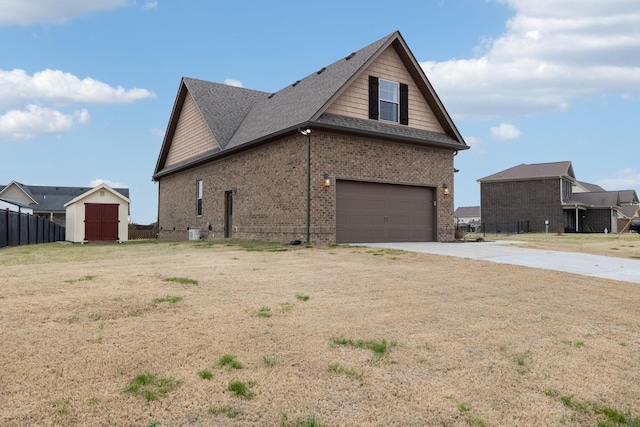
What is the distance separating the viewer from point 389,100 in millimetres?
18844

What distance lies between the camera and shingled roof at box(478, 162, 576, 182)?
44.4 metres

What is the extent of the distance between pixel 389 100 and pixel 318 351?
15529mm

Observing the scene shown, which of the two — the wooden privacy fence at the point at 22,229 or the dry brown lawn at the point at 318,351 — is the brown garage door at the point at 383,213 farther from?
the wooden privacy fence at the point at 22,229

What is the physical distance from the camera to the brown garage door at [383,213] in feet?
55.9

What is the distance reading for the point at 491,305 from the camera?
23.2ft

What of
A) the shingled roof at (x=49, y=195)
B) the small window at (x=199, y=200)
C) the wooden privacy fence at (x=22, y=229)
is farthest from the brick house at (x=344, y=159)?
the shingled roof at (x=49, y=195)

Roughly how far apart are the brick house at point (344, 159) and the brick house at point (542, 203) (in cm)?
2882

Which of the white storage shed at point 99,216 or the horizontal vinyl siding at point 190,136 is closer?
the horizontal vinyl siding at point 190,136

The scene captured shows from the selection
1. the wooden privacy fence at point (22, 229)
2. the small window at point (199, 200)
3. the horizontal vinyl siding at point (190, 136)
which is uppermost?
the horizontal vinyl siding at point (190, 136)

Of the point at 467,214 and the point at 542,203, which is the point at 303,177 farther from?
the point at 467,214

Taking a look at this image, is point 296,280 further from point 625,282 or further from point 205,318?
point 625,282

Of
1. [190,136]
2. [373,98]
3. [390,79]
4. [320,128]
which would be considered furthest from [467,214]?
[320,128]

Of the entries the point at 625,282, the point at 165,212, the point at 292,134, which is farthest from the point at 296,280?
the point at 165,212

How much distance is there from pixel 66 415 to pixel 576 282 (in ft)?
29.8
